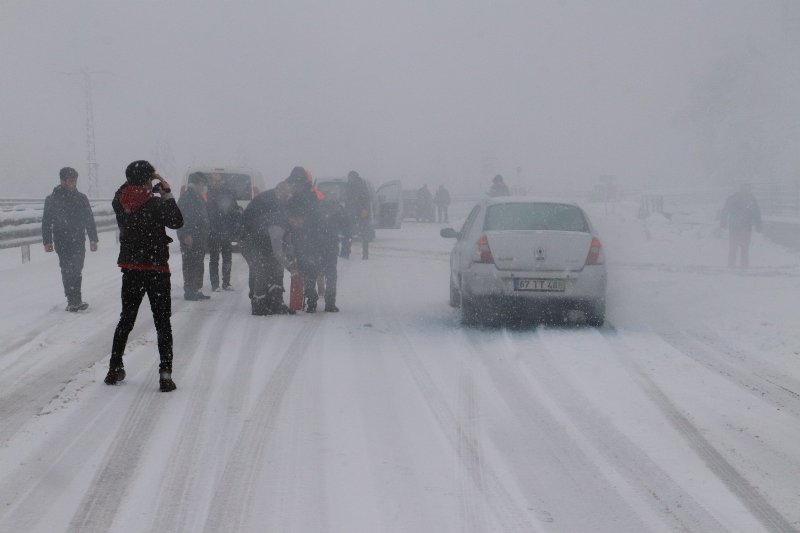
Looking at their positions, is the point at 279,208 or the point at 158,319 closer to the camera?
the point at 158,319

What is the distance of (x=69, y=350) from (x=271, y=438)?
381 centimetres

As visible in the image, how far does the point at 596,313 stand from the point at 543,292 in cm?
67

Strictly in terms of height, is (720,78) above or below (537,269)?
above

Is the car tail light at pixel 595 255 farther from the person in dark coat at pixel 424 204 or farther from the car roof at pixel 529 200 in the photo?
the person in dark coat at pixel 424 204

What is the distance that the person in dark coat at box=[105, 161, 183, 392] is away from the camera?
22.4 feet

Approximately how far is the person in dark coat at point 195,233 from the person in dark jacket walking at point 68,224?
1.69 meters

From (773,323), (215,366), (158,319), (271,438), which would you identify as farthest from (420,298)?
(271,438)

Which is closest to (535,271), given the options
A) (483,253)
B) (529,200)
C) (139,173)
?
(483,253)

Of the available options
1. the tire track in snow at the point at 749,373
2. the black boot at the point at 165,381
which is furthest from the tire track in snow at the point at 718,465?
the black boot at the point at 165,381

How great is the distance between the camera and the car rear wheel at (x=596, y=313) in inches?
394

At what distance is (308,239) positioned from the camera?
37.5 feet

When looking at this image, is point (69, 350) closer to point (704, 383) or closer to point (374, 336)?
point (374, 336)

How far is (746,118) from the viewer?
72.4 m

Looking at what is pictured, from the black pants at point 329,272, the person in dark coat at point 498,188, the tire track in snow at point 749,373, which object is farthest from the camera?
the person in dark coat at point 498,188
